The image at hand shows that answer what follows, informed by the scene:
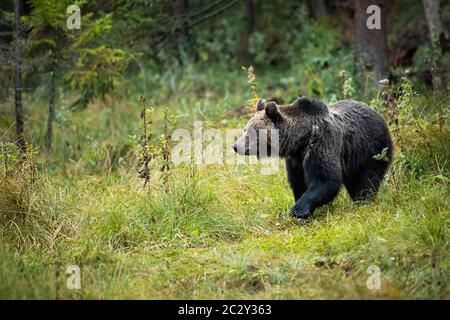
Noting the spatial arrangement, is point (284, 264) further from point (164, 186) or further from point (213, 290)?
point (164, 186)

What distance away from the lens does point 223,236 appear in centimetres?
630

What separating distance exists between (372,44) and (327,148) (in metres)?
4.09

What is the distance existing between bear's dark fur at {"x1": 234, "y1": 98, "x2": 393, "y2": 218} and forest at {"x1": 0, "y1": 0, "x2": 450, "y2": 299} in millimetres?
223

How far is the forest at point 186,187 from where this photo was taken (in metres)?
5.20

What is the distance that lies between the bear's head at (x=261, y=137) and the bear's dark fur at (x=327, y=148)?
0.04 ft

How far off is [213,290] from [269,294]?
0.49 m

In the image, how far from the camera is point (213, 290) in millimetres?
5176

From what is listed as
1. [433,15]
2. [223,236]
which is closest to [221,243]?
[223,236]

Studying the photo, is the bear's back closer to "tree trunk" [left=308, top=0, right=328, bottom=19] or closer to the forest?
the forest

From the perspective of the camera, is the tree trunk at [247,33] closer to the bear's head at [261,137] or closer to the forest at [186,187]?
the forest at [186,187]

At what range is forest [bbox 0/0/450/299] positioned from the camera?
5195 millimetres

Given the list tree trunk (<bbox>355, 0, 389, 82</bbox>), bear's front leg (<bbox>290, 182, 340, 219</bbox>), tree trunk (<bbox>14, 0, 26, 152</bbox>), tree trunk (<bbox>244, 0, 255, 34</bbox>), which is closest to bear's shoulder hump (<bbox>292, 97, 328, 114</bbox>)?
bear's front leg (<bbox>290, 182, 340, 219</bbox>)
